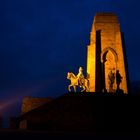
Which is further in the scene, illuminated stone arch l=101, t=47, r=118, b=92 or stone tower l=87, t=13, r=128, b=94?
illuminated stone arch l=101, t=47, r=118, b=92

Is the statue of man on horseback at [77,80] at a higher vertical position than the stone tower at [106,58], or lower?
lower

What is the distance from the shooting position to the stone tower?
83.7 ft

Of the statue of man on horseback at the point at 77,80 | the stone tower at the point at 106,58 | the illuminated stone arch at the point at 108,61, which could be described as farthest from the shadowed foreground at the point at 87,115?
the illuminated stone arch at the point at 108,61

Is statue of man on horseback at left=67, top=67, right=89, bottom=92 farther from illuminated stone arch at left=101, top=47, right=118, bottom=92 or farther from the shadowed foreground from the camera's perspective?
the shadowed foreground

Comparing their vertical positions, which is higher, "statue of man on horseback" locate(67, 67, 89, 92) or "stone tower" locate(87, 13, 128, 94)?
"stone tower" locate(87, 13, 128, 94)

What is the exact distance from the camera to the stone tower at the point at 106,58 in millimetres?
25516

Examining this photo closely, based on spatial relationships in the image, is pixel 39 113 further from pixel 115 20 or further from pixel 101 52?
pixel 115 20

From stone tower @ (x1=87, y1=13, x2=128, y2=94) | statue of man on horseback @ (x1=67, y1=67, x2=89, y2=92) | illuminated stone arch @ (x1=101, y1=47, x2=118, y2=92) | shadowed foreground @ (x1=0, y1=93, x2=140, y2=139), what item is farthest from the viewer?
illuminated stone arch @ (x1=101, y1=47, x2=118, y2=92)

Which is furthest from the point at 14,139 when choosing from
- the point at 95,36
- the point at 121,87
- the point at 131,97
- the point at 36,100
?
the point at 95,36

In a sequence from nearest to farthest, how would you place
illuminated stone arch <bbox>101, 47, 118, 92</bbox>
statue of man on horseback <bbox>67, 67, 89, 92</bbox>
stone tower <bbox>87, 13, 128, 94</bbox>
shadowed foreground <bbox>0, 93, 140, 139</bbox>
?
shadowed foreground <bbox>0, 93, 140, 139</bbox>
statue of man on horseback <bbox>67, 67, 89, 92</bbox>
stone tower <bbox>87, 13, 128, 94</bbox>
illuminated stone arch <bbox>101, 47, 118, 92</bbox>

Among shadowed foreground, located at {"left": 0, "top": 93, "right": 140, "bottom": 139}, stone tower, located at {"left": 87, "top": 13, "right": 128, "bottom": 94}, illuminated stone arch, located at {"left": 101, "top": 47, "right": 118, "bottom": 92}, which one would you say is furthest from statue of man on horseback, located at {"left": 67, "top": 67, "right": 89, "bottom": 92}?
shadowed foreground, located at {"left": 0, "top": 93, "right": 140, "bottom": 139}

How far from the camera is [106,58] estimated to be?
27.3 meters

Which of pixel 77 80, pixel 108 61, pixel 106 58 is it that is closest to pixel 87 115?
pixel 77 80

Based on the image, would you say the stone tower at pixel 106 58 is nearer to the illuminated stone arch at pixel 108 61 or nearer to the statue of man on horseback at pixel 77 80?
the illuminated stone arch at pixel 108 61
